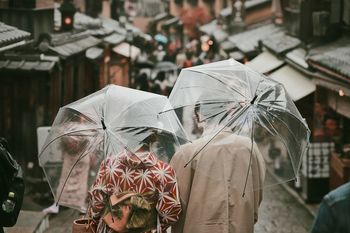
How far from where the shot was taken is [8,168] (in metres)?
5.89

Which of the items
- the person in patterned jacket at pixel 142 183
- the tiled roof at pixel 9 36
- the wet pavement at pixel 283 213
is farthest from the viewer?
the wet pavement at pixel 283 213

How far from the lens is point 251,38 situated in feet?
91.1

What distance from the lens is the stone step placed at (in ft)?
33.8

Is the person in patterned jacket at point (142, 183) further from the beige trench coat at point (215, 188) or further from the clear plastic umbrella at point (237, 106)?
the clear plastic umbrella at point (237, 106)

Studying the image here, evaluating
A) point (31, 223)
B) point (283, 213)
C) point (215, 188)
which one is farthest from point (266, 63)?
point (215, 188)

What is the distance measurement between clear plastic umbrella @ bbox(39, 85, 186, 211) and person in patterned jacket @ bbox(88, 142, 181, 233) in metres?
0.20

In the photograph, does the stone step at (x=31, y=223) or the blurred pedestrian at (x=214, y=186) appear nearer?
the blurred pedestrian at (x=214, y=186)

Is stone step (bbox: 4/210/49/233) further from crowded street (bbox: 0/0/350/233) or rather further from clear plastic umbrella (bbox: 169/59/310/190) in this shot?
clear plastic umbrella (bbox: 169/59/310/190)

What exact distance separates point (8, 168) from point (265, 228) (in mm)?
7603

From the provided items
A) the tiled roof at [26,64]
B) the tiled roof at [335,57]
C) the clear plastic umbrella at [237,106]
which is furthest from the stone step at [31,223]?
the tiled roof at [335,57]

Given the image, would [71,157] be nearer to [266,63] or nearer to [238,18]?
[266,63]

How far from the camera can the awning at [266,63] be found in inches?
763

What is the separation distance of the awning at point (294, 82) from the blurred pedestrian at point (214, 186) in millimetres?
9229

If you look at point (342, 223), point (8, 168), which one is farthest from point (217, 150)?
point (342, 223)
